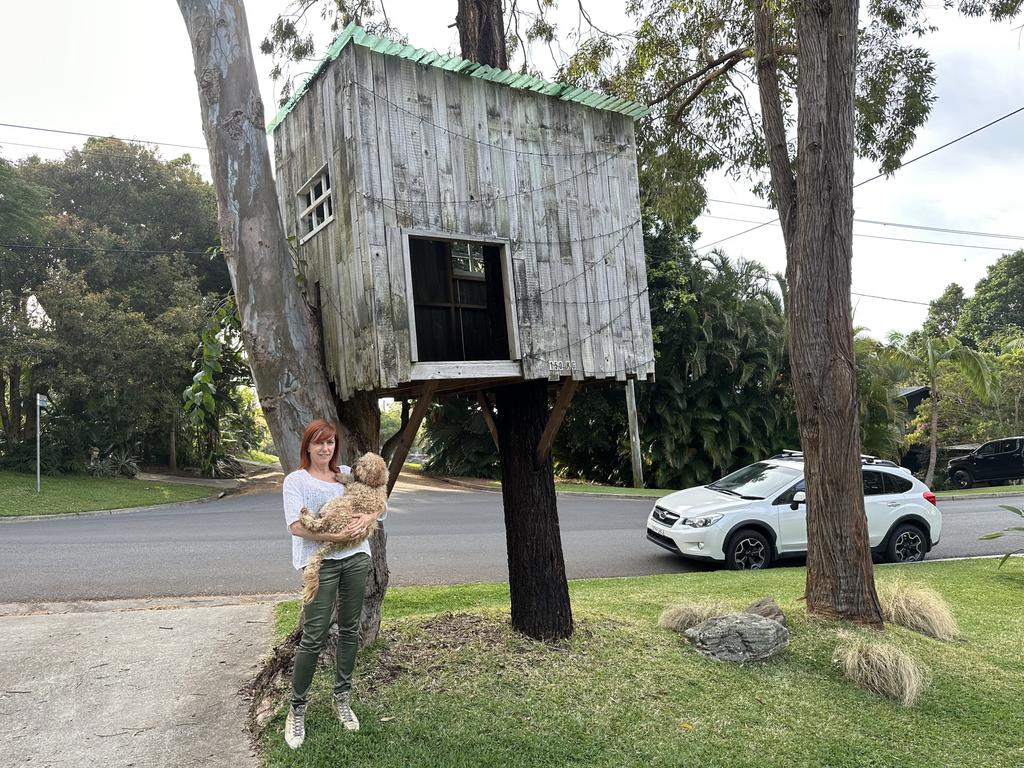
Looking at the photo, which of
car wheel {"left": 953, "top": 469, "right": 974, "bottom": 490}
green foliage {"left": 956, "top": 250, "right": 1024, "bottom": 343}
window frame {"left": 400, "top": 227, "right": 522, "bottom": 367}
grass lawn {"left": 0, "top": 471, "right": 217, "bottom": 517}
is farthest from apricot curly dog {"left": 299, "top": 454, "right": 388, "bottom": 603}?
green foliage {"left": 956, "top": 250, "right": 1024, "bottom": 343}

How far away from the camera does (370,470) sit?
430 centimetres

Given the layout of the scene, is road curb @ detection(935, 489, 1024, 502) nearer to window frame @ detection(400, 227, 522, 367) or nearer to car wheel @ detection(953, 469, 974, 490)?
car wheel @ detection(953, 469, 974, 490)

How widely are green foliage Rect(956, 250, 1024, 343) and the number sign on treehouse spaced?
51316 mm

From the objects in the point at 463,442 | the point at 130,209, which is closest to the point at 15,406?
the point at 130,209

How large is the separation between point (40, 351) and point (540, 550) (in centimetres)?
1941

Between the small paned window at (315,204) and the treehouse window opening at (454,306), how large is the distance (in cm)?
110

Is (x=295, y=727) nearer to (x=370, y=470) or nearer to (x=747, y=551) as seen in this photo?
(x=370, y=470)

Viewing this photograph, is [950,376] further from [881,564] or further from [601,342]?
[601,342]

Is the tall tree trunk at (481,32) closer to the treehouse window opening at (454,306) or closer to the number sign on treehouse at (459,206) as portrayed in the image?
the number sign on treehouse at (459,206)

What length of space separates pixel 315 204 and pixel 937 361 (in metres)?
25.2

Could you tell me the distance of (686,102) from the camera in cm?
954

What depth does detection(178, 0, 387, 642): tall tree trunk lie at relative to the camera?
4895mm

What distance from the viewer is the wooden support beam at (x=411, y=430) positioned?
5125 millimetres

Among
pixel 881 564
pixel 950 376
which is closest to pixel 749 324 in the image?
pixel 950 376
